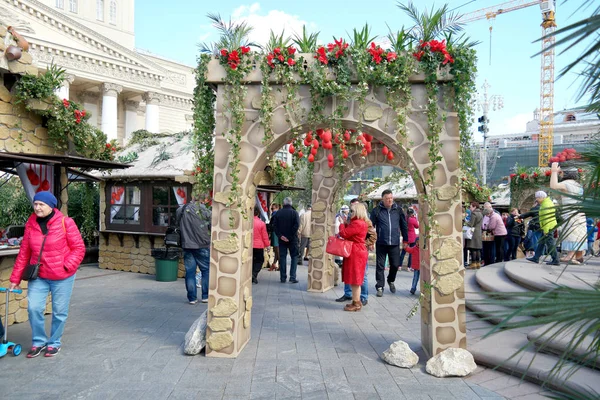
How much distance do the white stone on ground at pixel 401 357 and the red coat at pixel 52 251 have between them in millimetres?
3473

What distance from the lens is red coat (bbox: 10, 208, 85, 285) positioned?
4.91 metres

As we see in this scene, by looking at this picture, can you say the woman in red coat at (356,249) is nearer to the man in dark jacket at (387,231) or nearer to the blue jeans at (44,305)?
the man in dark jacket at (387,231)

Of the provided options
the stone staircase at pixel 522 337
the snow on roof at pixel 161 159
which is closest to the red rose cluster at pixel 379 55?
the stone staircase at pixel 522 337

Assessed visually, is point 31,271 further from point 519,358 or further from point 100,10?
point 100,10

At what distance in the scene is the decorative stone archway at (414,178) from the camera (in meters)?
4.89

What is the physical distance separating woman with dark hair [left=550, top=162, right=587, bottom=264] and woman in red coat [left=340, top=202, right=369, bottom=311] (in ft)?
9.13

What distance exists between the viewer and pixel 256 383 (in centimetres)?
434

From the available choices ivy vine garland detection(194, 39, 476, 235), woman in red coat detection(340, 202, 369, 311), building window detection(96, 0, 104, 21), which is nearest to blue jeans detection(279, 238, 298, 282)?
woman in red coat detection(340, 202, 369, 311)

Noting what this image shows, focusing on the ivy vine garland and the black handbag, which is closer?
the ivy vine garland

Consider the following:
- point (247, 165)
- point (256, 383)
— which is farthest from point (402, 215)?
point (256, 383)

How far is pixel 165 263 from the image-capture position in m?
10.3

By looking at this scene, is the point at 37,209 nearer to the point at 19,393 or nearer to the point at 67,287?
the point at 67,287

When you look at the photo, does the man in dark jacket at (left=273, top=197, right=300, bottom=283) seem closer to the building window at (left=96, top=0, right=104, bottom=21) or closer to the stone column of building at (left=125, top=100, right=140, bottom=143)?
the stone column of building at (left=125, top=100, right=140, bottom=143)

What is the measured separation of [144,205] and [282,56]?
773 cm
